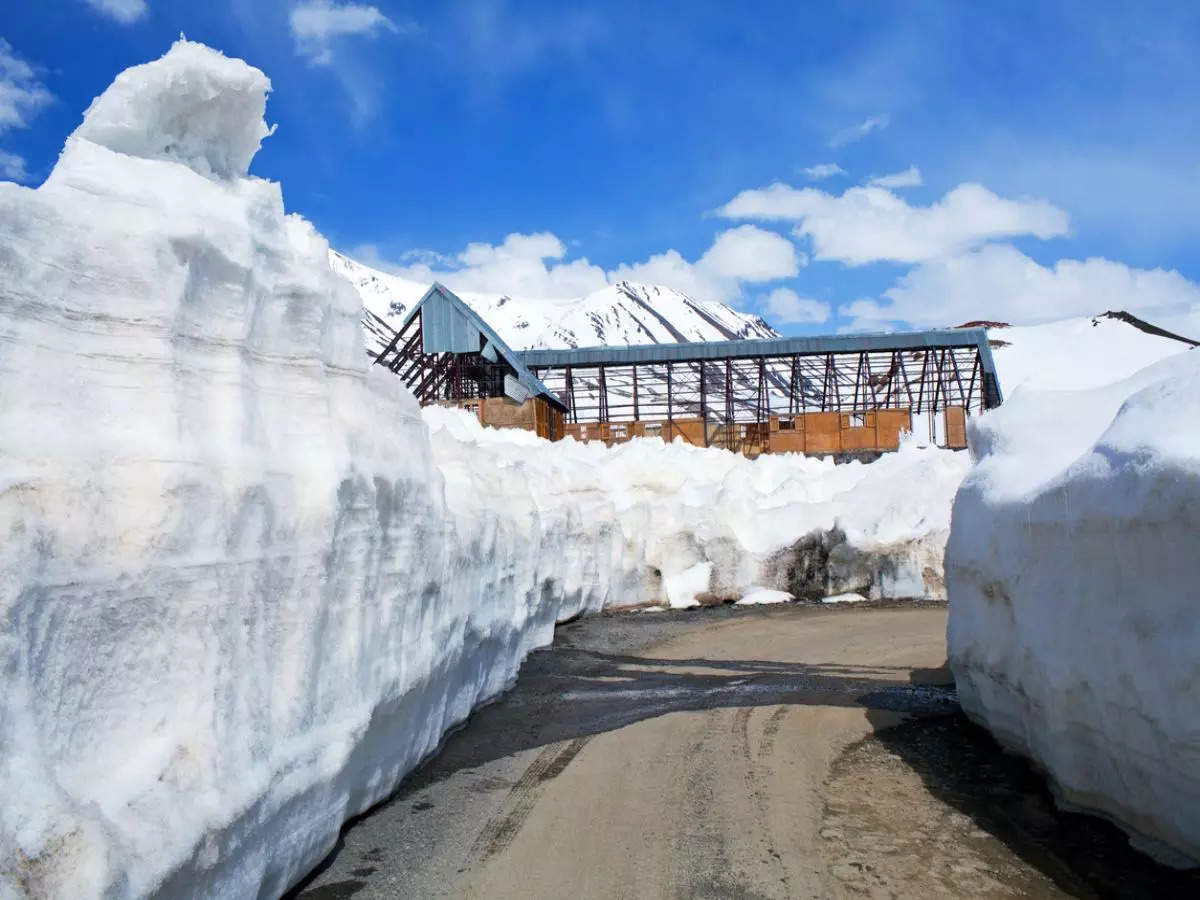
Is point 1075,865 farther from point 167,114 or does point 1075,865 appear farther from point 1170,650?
point 167,114

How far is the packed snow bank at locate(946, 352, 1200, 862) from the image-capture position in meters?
4.75

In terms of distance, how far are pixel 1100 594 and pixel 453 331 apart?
2835cm

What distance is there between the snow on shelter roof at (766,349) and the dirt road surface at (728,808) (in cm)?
2639

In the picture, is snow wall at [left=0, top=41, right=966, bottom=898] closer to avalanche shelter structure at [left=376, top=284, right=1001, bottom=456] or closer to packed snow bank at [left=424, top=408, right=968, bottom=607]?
packed snow bank at [left=424, top=408, right=968, bottom=607]

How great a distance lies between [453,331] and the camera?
32.4 metres

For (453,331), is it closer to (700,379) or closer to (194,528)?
(700,379)

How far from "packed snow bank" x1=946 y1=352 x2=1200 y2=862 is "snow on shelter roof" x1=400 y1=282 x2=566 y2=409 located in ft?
84.3

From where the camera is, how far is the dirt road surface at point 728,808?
530 cm

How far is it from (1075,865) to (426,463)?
471 centimetres

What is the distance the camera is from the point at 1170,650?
15.6 feet

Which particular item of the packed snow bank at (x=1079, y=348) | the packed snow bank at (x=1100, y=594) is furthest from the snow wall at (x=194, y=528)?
the packed snow bank at (x=1079, y=348)

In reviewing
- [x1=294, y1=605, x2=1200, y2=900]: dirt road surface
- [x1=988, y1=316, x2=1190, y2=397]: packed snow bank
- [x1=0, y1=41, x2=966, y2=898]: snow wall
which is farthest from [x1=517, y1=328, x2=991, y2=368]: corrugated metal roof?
[x1=988, y1=316, x2=1190, y2=397]: packed snow bank

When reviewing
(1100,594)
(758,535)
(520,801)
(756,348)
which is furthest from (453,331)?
(1100,594)

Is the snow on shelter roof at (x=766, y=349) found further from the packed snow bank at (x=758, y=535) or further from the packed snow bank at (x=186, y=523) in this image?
the packed snow bank at (x=186, y=523)
